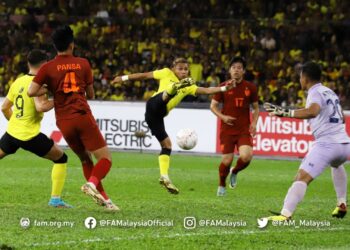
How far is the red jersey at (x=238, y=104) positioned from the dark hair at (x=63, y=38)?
189 inches

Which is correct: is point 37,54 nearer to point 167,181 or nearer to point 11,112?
point 11,112

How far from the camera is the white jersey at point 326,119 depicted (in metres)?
12.4

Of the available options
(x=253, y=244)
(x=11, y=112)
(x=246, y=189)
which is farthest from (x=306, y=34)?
(x=253, y=244)

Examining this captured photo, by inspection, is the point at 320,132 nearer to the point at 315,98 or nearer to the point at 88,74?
the point at 315,98

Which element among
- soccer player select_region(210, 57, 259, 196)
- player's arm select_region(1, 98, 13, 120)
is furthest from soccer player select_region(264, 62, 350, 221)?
player's arm select_region(1, 98, 13, 120)

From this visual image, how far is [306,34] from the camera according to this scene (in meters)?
31.9

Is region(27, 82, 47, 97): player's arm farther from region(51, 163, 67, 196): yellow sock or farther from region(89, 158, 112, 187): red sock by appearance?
region(51, 163, 67, 196): yellow sock

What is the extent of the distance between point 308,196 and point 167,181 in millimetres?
2671

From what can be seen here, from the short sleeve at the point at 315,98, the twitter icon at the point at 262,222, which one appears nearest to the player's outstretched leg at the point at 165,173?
the twitter icon at the point at 262,222

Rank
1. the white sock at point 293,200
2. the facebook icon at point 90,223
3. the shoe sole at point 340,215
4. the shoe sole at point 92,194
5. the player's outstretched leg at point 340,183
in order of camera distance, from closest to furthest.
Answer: the facebook icon at point 90,223, the white sock at point 293,200, the shoe sole at point 92,194, the shoe sole at point 340,215, the player's outstretched leg at point 340,183

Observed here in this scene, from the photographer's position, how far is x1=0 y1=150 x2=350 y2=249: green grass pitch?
10.5m

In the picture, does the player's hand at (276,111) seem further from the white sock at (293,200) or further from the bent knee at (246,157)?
the bent knee at (246,157)

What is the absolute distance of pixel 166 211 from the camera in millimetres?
13211

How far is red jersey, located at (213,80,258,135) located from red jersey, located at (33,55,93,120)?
4657 mm
